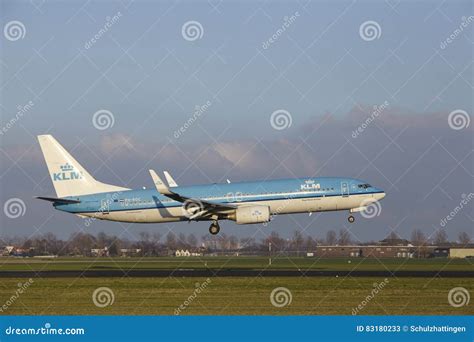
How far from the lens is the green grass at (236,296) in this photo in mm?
28531

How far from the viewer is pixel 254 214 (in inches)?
2207

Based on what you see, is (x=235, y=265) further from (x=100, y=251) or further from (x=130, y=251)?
(x=100, y=251)

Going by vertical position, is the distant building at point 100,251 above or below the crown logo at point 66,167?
below

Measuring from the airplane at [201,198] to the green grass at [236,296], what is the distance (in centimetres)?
1534

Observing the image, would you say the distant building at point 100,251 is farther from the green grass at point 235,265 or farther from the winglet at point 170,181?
the winglet at point 170,181

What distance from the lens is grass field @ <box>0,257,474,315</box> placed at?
→ 28.6 m

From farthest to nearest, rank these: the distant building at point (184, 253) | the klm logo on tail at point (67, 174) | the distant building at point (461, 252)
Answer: the distant building at point (461, 252)
the distant building at point (184, 253)
the klm logo on tail at point (67, 174)

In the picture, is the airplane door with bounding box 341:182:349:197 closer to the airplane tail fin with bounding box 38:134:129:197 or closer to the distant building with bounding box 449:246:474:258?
the airplane tail fin with bounding box 38:134:129:197

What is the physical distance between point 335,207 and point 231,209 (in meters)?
7.36

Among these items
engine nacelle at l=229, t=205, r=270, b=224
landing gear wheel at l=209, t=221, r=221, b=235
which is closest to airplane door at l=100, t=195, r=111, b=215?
landing gear wheel at l=209, t=221, r=221, b=235

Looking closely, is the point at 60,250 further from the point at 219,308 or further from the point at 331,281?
the point at 219,308

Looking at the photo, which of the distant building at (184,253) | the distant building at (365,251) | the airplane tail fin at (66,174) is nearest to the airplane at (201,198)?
the airplane tail fin at (66,174)

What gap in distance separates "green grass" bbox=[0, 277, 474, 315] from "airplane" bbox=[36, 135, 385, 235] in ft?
50.3

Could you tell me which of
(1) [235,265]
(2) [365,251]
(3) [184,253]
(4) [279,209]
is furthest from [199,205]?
(2) [365,251]
